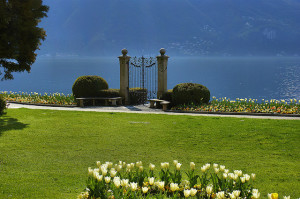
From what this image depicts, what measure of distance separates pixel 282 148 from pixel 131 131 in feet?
15.8

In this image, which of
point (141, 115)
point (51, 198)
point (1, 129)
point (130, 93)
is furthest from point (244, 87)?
point (51, 198)

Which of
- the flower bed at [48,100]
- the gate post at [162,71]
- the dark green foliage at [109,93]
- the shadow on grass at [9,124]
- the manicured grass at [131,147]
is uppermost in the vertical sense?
the gate post at [162,71]

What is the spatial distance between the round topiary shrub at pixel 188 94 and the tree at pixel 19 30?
7336 mm

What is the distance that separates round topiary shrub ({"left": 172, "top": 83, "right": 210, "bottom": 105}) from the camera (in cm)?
1795

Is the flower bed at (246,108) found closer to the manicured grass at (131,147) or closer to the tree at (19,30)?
the manicured grass at (131,147)

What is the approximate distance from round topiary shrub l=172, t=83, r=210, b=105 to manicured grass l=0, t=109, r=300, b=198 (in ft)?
11.4

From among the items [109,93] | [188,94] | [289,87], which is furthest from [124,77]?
[289,87]

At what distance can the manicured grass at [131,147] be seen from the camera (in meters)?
6.77

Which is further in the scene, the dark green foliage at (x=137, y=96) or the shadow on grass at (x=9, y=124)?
the dark green foliage at (x=137, y=96)

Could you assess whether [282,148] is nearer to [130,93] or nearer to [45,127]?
[45,127]

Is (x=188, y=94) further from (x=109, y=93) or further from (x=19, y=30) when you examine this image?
(x=19, y=30)

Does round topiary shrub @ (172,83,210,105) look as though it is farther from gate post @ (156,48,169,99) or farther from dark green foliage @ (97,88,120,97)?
dark green foliage @ (97,88,120,97)

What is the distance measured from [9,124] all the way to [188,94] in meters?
8.89

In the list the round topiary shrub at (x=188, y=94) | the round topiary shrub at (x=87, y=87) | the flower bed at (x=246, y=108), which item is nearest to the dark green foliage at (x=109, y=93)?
the round topiary shrub at (x=87, y=87)
